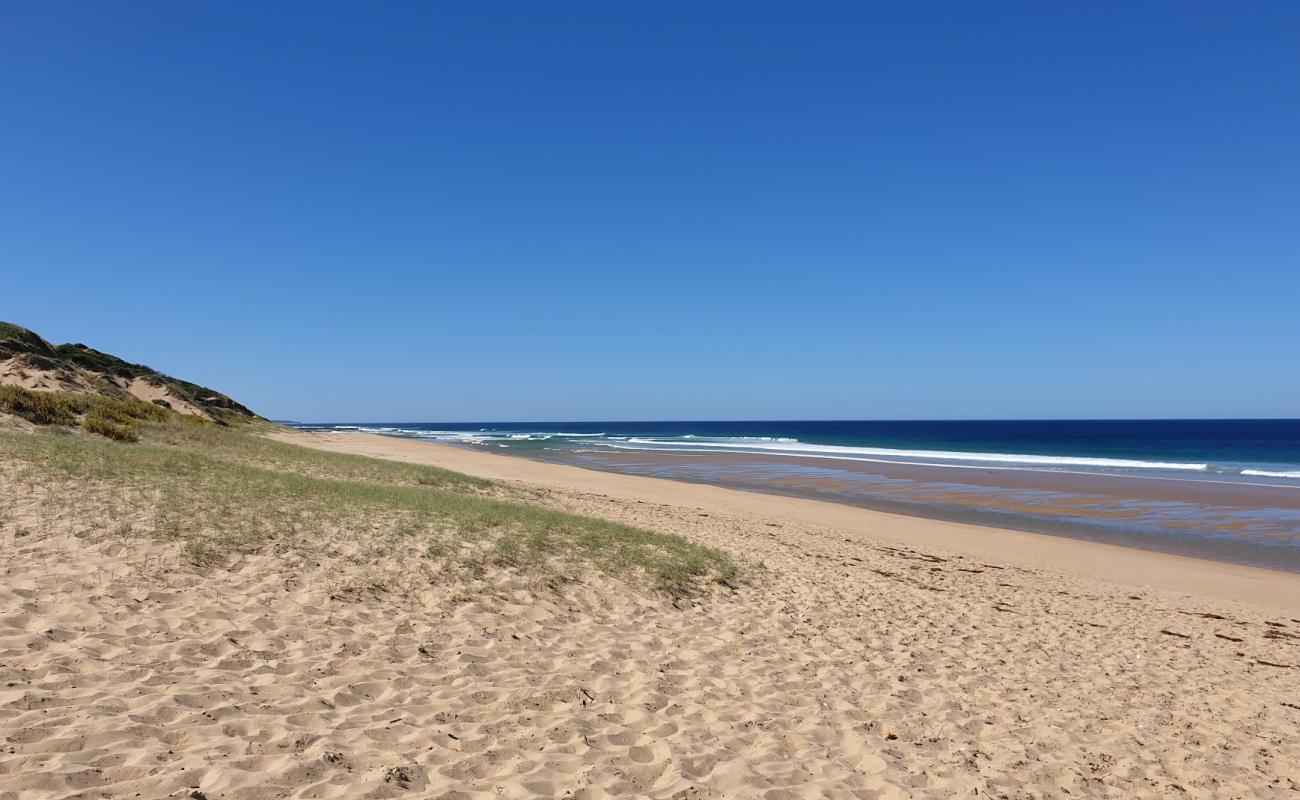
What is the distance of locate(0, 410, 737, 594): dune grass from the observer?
29.9ft

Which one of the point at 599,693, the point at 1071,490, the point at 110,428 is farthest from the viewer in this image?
the point at 1071,490

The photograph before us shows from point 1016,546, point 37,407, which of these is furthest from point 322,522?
point 37,407

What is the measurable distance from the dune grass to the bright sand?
642 millimetres

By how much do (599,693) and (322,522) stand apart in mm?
5894

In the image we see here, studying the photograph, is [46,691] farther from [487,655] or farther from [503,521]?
[503,521]

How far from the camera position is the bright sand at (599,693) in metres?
4.71

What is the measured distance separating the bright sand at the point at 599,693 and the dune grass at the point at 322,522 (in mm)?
642

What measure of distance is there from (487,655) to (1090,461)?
173 feet

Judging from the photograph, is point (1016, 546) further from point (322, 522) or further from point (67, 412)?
point (67, 412)

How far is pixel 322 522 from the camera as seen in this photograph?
10445 mm

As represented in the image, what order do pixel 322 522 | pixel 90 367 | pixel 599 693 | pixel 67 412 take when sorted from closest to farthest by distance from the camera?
1. pixel 599 693
2. pixel 322 522
3. pixel 67 412
4. pixel 90 367

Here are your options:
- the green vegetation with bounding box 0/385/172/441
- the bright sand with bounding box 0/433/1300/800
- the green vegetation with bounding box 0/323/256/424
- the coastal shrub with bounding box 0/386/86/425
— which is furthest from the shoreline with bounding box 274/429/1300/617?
the green vegetation with bounding box 0/323/256/424

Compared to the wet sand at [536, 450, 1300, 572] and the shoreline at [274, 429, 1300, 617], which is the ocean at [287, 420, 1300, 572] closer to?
the wet sand at [536, 450, 1300, 572]

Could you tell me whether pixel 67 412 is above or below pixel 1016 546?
above
